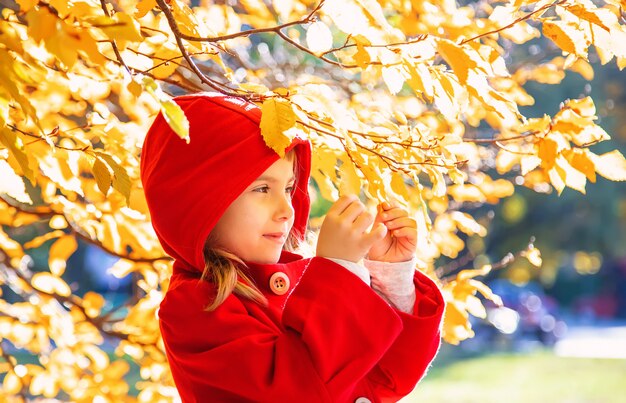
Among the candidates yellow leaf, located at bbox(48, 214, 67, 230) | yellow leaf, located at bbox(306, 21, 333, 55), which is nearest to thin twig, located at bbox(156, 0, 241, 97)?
yellow leaf, located at bbox(306, 21, 333, 55)

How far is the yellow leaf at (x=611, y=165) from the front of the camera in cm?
173

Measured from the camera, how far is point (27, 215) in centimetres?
244

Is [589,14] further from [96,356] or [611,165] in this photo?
[96,356]

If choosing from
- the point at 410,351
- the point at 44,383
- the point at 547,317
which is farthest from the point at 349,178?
the point at 547,317

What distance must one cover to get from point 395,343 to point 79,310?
1.39 meters

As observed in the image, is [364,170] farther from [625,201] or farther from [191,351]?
[625,201]

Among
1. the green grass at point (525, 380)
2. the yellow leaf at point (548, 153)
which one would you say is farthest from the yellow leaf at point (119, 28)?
the green grass at point (525, 380)

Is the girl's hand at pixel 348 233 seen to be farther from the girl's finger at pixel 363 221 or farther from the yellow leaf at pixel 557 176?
the yellow leaf at pixel 557 176

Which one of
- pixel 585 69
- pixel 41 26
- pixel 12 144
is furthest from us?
A: pixel 585 69

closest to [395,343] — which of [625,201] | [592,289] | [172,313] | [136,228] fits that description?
[172,313]

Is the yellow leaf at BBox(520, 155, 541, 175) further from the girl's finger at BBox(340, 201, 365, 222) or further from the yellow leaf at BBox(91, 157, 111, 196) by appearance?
the yellow leaf at BBox(91, 157, 111, 196)

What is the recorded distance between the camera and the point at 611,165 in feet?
5.74

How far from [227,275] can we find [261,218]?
4.3 inches

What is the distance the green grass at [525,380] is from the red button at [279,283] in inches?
307
